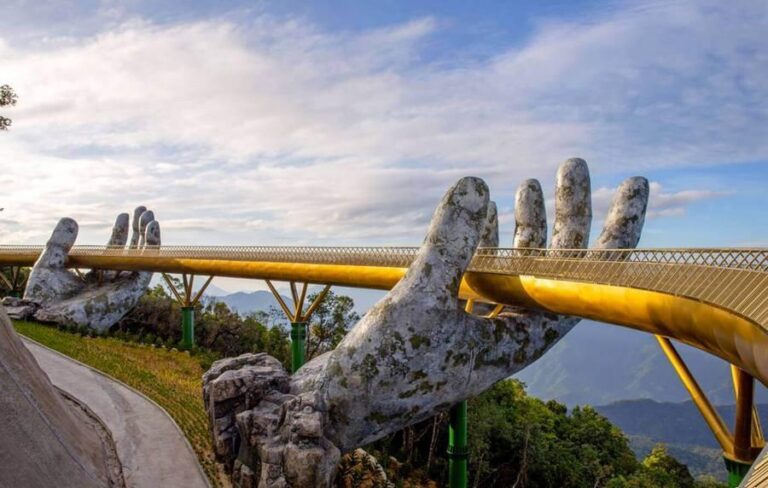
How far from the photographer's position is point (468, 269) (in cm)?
2431

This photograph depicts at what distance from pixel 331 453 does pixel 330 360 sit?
10.8 feet

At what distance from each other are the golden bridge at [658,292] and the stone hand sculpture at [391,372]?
1948 millimetres

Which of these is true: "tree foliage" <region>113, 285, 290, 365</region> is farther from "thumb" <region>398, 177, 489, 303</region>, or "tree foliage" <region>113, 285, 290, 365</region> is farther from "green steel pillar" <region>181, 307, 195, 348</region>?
"thumb" <region>398, 177, 489, 303</region>

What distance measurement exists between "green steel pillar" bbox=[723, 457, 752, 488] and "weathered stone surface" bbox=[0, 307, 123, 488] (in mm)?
17483

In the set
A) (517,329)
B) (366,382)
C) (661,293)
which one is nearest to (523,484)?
(517,329)

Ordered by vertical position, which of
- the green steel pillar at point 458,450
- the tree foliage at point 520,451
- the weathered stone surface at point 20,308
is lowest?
the tree foliage at point 520,451

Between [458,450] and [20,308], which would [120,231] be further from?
[458,450]

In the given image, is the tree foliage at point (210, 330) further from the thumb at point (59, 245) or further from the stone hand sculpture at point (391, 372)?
the stone hand sculpture at point (391, 372)

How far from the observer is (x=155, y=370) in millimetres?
35531

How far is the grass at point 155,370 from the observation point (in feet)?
82.2

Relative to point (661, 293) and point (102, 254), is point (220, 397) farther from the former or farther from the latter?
point (102, 254)

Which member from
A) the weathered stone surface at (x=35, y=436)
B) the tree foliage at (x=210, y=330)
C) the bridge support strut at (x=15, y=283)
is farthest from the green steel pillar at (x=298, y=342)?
the bridge support strut at (x=15, y=283)

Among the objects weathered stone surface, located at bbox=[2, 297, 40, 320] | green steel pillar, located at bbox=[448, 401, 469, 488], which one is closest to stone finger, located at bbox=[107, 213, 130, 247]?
weathered stone surface, located at bbox=[2, 297, 40, 320]

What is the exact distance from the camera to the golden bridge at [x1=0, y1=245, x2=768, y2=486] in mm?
12273
